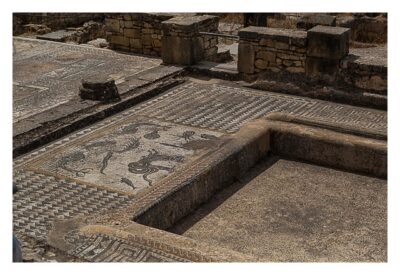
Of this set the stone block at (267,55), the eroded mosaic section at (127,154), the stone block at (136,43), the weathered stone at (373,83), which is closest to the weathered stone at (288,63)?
the stone block at (267,55)

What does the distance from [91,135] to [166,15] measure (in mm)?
A: 3547

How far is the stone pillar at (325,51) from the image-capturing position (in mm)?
8703

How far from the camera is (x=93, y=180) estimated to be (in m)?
6.45

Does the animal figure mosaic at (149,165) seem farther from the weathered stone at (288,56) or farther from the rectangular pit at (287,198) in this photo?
the weathered stone at (288,56)

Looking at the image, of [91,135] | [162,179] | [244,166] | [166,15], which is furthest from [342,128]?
[166,15]

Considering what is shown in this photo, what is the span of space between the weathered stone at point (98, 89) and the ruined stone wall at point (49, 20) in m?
6.62

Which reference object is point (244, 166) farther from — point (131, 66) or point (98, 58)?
point (98, 58)

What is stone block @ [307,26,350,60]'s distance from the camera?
8.68 m

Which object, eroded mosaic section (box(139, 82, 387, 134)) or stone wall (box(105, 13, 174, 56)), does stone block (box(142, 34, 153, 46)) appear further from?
eroded mosaic section (box(139, 82, 387, 134))

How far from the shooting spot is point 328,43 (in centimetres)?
873

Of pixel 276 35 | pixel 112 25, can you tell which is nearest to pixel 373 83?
pixel 276 35

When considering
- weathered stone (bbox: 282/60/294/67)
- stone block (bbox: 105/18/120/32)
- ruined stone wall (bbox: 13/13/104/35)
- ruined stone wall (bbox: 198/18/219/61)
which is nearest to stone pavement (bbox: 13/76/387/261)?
weathered stone (bbox: 282/60/294/67)

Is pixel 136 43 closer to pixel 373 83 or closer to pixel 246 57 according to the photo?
pixel 246 57

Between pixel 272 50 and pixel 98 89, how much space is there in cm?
260
